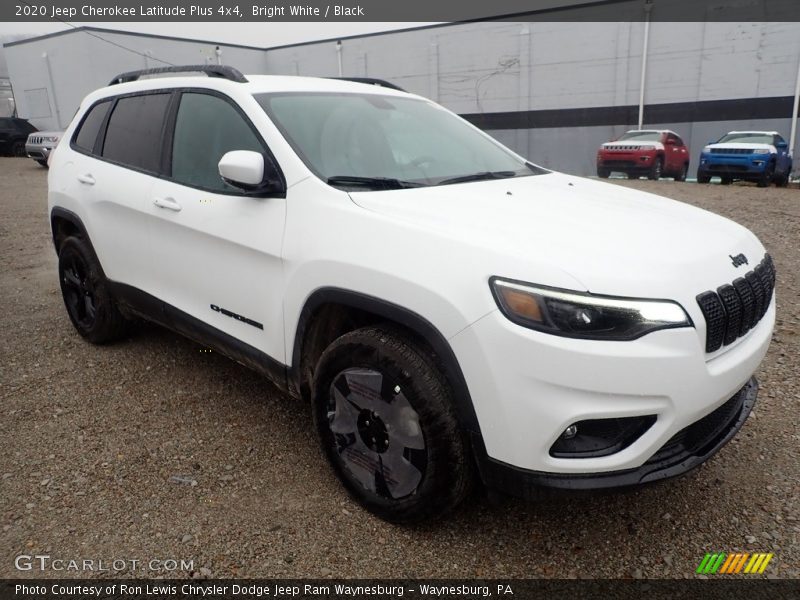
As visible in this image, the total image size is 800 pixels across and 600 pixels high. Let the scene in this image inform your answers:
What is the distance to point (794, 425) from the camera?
3.02m

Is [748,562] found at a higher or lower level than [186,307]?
lower

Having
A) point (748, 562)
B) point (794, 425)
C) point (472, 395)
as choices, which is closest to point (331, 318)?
point (472, 395)

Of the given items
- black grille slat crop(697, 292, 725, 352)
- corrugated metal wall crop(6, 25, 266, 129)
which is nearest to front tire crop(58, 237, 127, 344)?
black grille slat crop(697, 292, 725, 352)

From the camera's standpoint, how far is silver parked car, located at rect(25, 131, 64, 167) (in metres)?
17.0

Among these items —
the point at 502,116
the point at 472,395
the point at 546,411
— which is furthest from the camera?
the point at 502,116

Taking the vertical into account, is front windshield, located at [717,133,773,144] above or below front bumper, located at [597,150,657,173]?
above

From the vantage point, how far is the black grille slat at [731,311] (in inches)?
77.4

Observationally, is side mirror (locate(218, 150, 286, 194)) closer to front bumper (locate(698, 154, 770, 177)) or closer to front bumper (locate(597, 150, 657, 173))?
front bumper (locate(698, 154, 770, 177))

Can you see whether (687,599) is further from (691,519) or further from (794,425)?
(794,425)

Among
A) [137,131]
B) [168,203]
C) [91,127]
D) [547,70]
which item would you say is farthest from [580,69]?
[168,203]

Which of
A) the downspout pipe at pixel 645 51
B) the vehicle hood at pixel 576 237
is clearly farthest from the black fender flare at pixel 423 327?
the downspout pipe at pixel 645 51

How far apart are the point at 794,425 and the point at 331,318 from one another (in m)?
2.44

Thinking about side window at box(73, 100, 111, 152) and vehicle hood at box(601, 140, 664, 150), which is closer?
side window at box(73, 100, 111, 152)

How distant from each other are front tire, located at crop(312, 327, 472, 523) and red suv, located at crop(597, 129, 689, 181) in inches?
572
